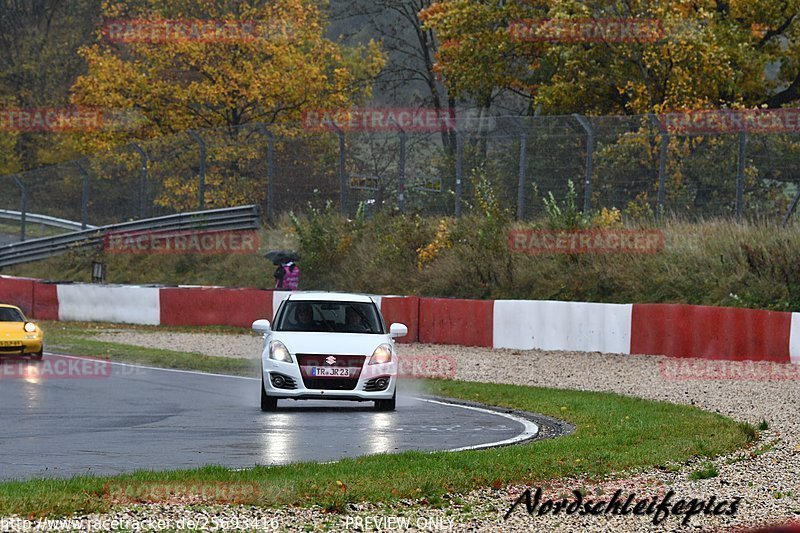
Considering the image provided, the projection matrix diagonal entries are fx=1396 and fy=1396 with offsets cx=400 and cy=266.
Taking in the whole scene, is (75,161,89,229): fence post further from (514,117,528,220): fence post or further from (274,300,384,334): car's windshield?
(274,300,384,334): car's windshield

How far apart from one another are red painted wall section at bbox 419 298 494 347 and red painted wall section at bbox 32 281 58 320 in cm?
1175

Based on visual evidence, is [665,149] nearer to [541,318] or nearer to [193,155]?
[541,318]

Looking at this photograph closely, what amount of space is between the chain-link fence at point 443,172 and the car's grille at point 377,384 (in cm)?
1345

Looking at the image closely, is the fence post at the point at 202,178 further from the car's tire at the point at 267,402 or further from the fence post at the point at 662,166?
the car's tire at the point at 267,402

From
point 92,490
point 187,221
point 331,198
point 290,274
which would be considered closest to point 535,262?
point 290,274

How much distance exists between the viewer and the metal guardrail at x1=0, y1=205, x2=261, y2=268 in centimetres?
3916

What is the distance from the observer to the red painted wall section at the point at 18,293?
35031mm

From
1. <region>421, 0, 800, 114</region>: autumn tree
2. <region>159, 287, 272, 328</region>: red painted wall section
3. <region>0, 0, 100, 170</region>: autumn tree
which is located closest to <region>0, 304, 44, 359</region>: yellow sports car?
<region>159, 287, 272, 328</region>: red painted wall section

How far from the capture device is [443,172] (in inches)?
1308

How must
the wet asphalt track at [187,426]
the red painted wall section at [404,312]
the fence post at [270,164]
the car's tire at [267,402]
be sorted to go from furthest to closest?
1. the fence post at [270,164]
2. the red painted wall section at [404,312]
3. the car's tire at [267,402]
4. the wet asphalt track at [187,426]

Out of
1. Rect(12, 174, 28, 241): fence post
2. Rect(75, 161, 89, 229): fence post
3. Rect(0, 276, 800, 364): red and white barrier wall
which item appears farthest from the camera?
Rect(12, 174, 28, 241): fence post

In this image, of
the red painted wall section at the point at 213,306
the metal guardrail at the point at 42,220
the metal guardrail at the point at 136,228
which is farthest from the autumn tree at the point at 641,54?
the metal guardrail at the point at 42,220

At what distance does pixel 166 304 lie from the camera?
32.2 metres

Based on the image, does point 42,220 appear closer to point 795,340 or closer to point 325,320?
point 795,340
